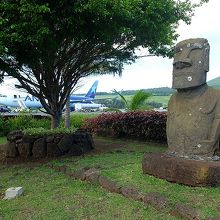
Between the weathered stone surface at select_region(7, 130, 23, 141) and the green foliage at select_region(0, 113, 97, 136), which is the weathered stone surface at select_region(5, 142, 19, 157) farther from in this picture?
the green foliage at select_region(0, 113, 97, 136)

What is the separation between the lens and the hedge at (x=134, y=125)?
1464 centimetres

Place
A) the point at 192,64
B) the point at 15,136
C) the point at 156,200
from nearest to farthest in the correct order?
the point at 156,200, the point at 192,64, the point at 15,136

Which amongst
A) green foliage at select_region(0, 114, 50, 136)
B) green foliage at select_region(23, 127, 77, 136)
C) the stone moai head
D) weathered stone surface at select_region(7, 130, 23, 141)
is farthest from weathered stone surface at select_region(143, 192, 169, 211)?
green foliage at select_region(0, 114, 50, 136)

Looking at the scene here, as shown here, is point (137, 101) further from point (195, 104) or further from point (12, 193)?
point (12, 193)

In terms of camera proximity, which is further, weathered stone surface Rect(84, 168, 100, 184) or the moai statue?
weathered stone surface Rect(84, 168, 100, 184)

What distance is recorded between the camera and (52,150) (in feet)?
37.3

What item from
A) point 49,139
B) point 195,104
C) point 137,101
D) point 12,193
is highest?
point 195,104

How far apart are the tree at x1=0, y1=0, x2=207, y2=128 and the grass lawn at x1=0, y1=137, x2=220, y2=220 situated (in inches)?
113

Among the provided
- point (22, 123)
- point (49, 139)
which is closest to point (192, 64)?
point (49, 139)

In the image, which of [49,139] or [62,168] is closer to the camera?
[62,168]

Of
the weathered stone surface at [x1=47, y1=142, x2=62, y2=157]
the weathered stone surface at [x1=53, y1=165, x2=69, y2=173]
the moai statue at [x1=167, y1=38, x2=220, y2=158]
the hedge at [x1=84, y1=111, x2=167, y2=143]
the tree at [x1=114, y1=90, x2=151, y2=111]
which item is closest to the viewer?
the moai statue at [x1=167, y1=38, x2=220, y2=158]

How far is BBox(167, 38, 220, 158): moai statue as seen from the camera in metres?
6.94

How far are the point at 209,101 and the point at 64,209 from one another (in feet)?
9.74

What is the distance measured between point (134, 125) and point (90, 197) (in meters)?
9.04
